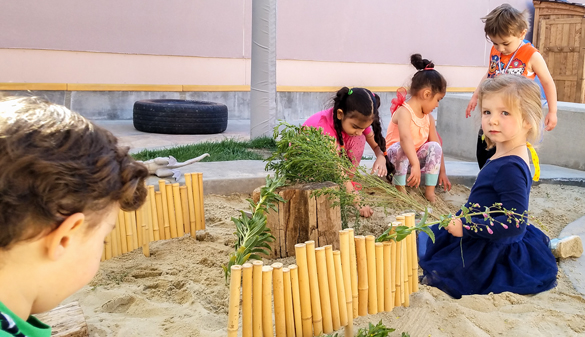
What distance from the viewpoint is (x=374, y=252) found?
7.34ft

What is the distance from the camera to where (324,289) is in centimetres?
207

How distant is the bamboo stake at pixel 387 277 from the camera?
228 centimetres

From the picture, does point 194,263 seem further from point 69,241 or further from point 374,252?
point 69,241

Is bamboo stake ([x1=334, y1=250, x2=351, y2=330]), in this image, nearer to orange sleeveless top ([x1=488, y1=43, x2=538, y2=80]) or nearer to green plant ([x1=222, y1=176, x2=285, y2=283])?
green plant ([x1=222, y1=176, x2=285, y2=283])

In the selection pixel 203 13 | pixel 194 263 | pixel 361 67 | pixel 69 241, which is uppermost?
pixel 203 13

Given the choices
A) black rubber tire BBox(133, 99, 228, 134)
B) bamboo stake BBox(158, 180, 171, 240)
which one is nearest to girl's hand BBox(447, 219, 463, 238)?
bamboo stake BBox(158, 180, 171, 240)

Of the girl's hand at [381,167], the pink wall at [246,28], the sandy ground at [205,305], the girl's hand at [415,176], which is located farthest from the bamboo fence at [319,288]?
the pink wall at [246,28]

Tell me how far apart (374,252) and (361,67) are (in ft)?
33.6

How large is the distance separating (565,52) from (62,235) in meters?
16.0

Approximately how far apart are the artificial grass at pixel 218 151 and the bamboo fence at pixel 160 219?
2166mm

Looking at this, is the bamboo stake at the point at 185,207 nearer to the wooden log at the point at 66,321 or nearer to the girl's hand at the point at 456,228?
the wooden log at the point at 66,321

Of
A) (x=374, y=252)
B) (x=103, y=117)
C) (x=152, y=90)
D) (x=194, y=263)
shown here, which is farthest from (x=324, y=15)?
(x=374, y=252)

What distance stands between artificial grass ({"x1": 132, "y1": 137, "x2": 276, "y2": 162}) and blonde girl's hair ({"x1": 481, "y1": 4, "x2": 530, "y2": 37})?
8.14 feet

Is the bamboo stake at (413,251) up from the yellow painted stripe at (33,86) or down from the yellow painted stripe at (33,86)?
down
